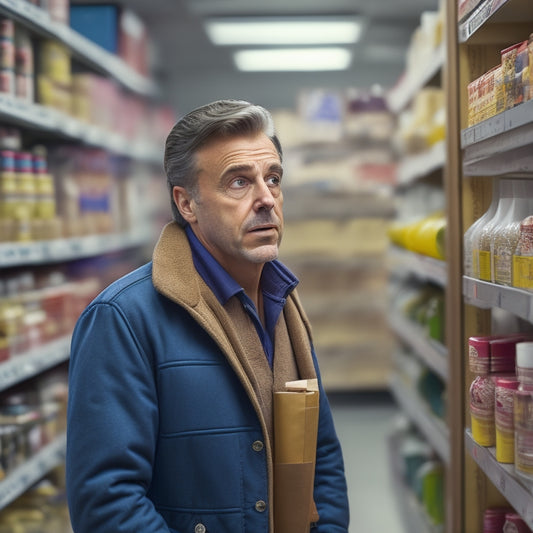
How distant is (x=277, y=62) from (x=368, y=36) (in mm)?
1067

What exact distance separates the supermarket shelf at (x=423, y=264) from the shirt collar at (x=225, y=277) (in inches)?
48.4

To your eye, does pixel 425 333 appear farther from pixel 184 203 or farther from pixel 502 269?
pixel 184 203

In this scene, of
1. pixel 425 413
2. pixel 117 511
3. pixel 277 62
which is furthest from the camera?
pixel 277 62

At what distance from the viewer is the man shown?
5.14 ft

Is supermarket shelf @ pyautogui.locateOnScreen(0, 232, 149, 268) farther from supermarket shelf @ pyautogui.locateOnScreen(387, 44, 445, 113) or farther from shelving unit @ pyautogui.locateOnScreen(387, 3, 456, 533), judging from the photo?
supermarket shelf @ pyautogui.locateOnScreen(387, 44, 445, 113)

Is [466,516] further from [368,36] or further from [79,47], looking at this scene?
[368,36]

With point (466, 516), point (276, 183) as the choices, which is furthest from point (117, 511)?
point (466, 516)

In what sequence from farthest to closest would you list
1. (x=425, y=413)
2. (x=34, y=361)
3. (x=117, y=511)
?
(x=425, y=413)
(x=34, y=361)
(x=117, y=511)

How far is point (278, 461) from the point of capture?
5.73ft

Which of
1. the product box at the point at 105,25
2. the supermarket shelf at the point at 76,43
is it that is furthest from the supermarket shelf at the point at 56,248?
the product box at the point at 105,25

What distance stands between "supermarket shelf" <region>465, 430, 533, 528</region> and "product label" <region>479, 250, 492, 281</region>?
1.31 feet

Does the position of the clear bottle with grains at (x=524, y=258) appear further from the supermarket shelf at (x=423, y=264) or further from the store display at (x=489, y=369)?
the supermarket shelf at (x=423, y=264)

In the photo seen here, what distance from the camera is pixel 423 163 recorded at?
153 inches

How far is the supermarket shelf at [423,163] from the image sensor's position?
3381mm
